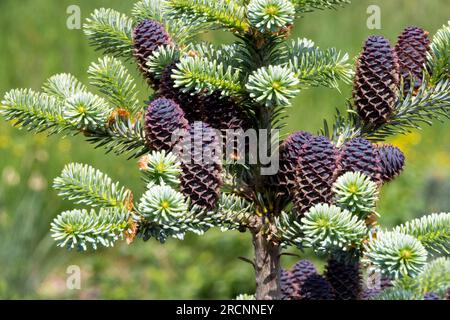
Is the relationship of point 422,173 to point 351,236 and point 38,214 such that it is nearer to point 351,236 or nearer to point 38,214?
point 38,214

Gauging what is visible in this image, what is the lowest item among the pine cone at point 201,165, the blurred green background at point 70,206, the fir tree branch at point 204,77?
the pine cone at point 201,165

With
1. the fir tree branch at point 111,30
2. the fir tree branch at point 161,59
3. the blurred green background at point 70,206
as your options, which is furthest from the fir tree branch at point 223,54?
the blurred green background at point 70,206

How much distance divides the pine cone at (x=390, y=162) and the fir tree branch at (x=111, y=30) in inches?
21.3

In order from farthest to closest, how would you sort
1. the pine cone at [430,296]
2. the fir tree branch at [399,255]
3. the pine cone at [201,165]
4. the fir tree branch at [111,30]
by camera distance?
Answer: 1. the pine cone at [430,296]
2. the fir tree branch at [111,30]
3. the pine cone at [201,165]
4. the fir tree branch at [399,255]

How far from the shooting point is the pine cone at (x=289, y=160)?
126cm

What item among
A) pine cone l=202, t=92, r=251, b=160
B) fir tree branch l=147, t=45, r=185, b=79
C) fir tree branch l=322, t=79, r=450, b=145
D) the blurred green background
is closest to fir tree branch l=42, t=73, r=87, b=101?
fir tree branch l=147, t=45, r=185, b=79

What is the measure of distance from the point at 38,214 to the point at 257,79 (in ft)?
10.9

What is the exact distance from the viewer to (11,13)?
5.80 meters

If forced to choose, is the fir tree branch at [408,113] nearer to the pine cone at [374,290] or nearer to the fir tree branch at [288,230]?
the fir tree branch at [288,230]

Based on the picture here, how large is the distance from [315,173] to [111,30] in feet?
1.73

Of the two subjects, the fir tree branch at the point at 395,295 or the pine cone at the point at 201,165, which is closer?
the pine cone at the point at 201,165

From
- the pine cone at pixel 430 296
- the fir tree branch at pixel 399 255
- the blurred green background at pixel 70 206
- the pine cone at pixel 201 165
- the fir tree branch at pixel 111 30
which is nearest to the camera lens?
the fir tree branch at pixel 399 255
